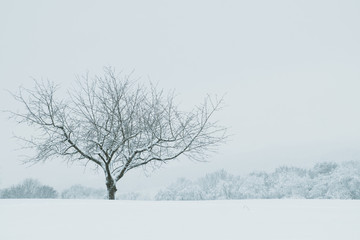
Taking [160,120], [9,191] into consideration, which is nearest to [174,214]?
[160,120]

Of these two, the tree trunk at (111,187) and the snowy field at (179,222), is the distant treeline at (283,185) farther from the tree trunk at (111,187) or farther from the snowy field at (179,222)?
the snowy field at (179,222)

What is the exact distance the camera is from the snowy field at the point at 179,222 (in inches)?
80.8

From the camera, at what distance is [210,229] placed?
2186 millimetres

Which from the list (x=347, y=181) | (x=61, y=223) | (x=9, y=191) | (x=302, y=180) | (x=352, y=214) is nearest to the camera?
(x=61, y=223)

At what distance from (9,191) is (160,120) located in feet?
129

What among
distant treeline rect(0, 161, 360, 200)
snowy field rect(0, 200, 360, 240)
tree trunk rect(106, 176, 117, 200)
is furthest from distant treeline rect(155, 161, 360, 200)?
snowy field rect(0, 200, 360, 240)

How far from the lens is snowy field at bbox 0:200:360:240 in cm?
205

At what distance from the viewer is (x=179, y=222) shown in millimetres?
2348

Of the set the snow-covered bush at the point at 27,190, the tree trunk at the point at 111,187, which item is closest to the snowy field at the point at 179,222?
the tree trunk at the point at 111,187

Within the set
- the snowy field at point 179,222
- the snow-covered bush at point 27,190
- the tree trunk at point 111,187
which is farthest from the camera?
the snow-covered bush at point 27,190

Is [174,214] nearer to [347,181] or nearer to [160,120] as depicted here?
[160,120]

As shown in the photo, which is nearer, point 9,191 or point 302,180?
point 9,191

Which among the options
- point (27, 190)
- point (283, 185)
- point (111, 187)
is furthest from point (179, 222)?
point (283, 185)

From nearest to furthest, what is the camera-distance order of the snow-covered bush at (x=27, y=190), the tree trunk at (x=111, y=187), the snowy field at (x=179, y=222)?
the snowy field at (x=179, y=222) < the tree trunk at (x=111, y=187) < the snow-covered bush at (x=27, y=190)
